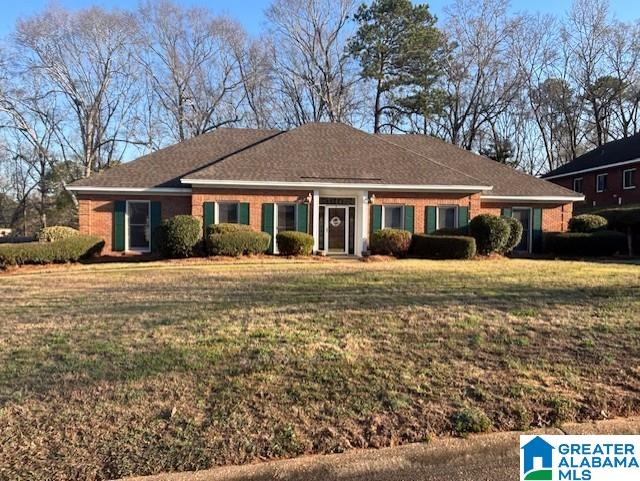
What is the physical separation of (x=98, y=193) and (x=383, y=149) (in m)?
11.4

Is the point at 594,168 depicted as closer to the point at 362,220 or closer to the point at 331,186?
the point at 362,220

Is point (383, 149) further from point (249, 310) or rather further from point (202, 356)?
point (202, 356)

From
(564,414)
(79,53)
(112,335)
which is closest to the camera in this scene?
(564,414)

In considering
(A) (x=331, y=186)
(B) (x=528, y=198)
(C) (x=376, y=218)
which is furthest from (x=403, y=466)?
(B) (x=528, y=198)

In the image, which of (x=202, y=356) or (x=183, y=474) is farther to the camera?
(x=202, y=356)

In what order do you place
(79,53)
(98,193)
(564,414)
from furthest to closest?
(79,53) → (98,193) → (564,414)

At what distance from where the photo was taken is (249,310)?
23.2 feet

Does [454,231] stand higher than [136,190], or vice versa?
[136,190]

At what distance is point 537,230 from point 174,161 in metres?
15.4

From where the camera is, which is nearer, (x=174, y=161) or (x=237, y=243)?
(x=237, y=243)

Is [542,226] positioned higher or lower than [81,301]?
higher

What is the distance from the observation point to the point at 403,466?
301 cm

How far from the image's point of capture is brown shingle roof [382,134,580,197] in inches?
782

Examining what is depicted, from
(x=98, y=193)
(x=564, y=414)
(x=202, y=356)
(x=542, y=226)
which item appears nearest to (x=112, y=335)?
(x=202, y=356)
